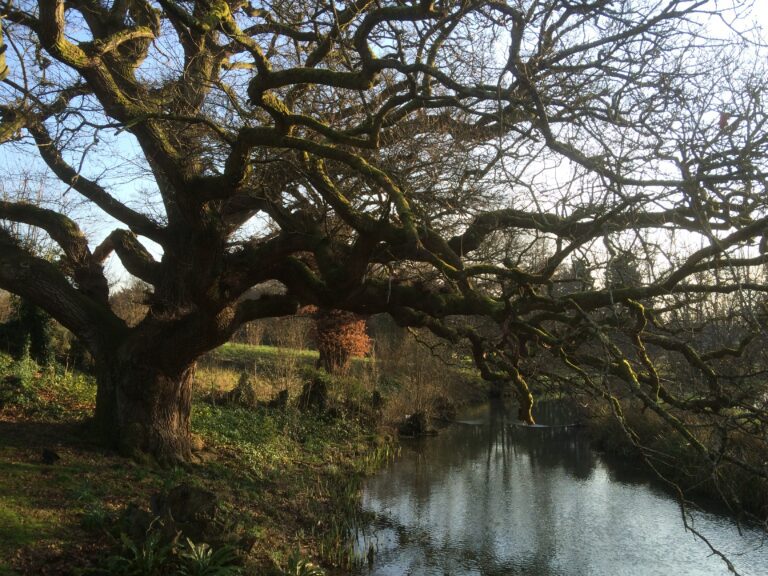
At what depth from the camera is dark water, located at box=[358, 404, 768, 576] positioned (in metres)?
9.30

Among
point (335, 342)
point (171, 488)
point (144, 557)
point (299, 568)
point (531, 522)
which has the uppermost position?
point (335, 342)

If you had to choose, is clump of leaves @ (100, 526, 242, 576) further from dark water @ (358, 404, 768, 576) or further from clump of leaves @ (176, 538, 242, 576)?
dark water @ (358, 404, 768, 576)

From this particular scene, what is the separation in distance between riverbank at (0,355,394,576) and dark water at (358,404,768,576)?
91 cm

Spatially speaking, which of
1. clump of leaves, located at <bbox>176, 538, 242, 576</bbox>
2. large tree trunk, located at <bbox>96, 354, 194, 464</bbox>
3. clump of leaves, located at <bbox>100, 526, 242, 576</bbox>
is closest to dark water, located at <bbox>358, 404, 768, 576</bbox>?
clump of leaves, located at <bbox>176, 538, 242, 576</bbox>

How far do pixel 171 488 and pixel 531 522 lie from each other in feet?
22.8

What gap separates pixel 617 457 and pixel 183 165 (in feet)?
46.2

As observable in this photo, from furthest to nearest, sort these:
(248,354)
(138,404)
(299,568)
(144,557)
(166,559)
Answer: (248,354) < (138,404) < (299,568) < (166,559) < (144,557)

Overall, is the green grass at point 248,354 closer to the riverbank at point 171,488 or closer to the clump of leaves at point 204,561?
the riverbank at point 171,488

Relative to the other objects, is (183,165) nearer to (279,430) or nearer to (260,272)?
(260,272)

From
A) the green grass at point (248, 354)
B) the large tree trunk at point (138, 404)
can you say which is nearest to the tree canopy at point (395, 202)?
the large tree trunk at point (138, 404)

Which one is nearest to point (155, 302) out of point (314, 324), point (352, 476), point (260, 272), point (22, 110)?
point (260, 272)

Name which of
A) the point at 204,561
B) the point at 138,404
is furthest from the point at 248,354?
the point at 204,561

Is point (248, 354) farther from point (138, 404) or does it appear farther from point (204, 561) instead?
point (204, 561)

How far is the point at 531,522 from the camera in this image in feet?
37.0
